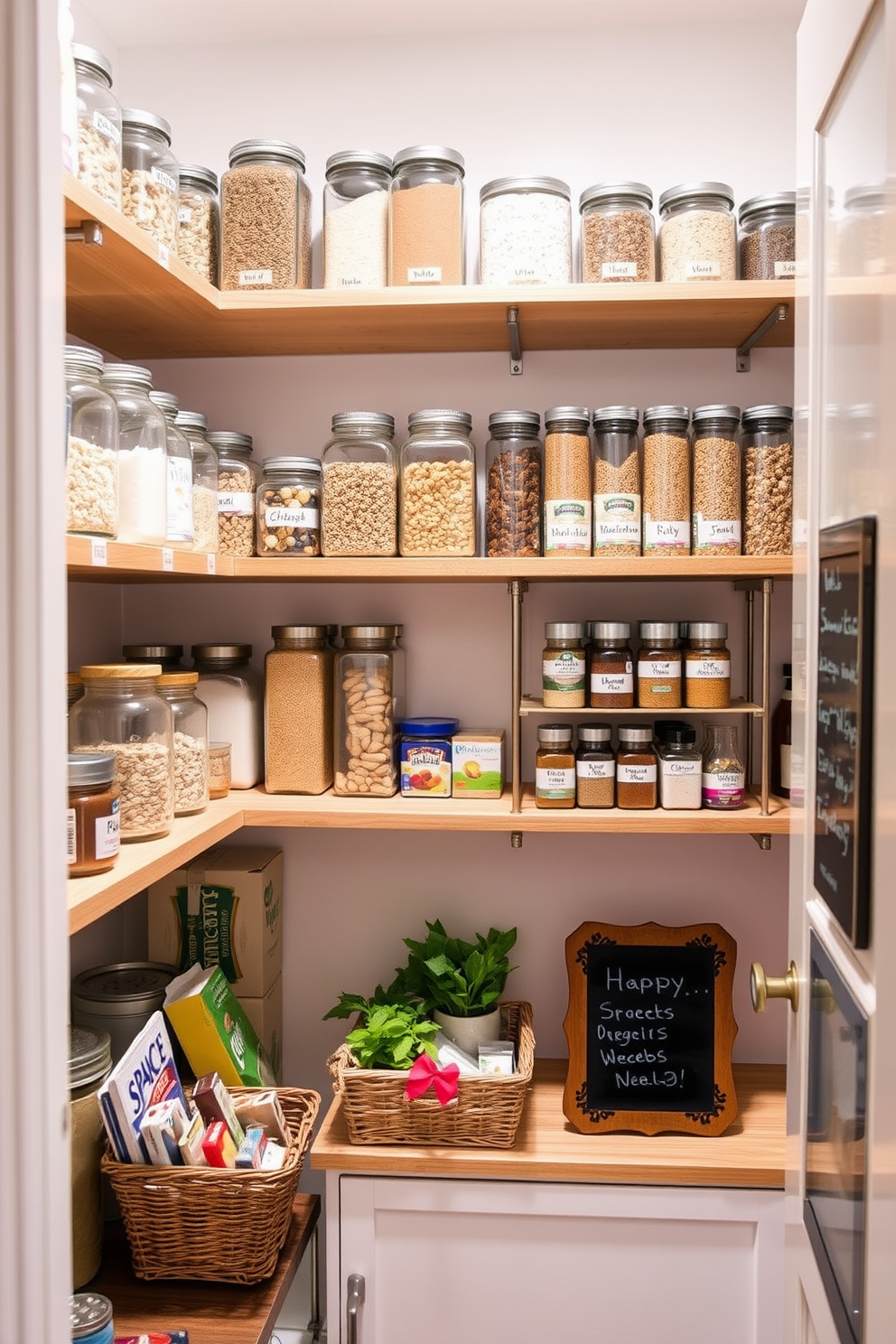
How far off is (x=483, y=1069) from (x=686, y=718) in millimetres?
735

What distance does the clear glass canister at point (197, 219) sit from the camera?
175 centimetres

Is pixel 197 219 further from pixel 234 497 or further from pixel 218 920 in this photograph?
pixel 218 920

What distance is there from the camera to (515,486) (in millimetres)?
1755

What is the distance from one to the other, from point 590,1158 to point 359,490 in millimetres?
1149

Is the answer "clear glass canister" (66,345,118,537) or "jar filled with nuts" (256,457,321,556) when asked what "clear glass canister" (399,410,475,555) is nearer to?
"jar filled with nuts" (256,457,321,556)

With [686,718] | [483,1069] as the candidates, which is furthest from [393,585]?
[483,1069]

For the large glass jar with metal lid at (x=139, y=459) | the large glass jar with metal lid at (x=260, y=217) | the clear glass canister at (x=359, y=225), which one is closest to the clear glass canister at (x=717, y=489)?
the clear glass canister at (x=359, y=225)

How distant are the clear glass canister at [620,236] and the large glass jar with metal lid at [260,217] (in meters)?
0.51

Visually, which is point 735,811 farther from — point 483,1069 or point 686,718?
point 483,1069

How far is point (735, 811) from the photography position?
5.81 feet

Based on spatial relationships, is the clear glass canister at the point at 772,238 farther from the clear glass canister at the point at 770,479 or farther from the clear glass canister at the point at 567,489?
the clear glass canister at the point at 567,489

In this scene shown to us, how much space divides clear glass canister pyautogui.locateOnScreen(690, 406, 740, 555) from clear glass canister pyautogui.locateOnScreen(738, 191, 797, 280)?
0.24 m

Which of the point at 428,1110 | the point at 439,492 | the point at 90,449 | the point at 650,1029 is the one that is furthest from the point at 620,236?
the point at 428,1110

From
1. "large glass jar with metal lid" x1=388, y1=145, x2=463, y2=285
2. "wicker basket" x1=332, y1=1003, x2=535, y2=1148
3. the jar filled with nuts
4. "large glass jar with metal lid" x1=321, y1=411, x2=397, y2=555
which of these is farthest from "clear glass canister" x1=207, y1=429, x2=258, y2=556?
"wicker basket" x1=332, y1=1003, x2=535, y2=1148
